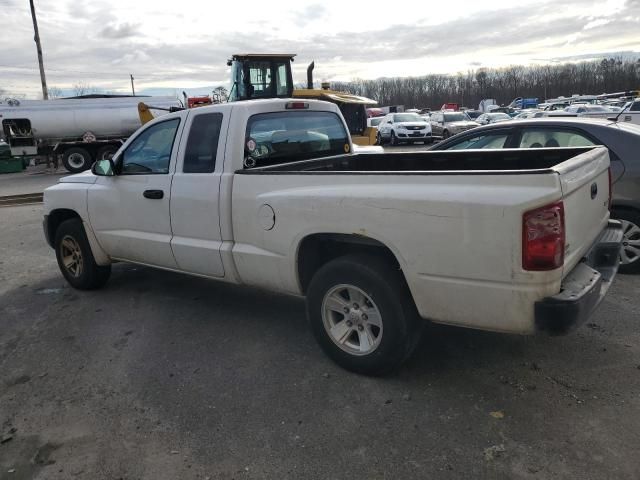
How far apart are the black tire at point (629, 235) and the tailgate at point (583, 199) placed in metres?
1.61

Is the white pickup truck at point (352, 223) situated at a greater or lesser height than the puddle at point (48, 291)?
greater

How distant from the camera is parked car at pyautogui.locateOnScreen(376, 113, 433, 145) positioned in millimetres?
28234

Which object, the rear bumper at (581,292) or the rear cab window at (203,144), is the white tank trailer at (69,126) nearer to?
the rear cab window at (203,144)

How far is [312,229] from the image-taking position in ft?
12.2

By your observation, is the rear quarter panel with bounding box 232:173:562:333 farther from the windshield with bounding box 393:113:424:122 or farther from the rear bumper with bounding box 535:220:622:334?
the windshield with bounding box 393:113:424:122

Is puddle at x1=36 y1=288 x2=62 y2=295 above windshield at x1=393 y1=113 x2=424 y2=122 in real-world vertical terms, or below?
below

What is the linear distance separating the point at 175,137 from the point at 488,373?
325 centimetres

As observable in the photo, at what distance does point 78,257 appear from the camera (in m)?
6.02

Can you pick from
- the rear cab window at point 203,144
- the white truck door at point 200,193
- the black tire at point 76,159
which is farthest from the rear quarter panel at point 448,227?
the black tire at point 76,159

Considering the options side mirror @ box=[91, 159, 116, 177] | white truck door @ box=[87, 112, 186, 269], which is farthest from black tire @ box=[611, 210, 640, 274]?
side mirror @ box=[91, 159, 116, 177]

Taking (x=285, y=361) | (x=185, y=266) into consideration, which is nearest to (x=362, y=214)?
(x=285, y=361)

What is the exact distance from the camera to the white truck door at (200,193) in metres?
4.43

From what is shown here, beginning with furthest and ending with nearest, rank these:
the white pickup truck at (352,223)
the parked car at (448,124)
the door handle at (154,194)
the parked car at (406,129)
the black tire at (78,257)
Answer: the parked car at (448,124) → the parked car at (406,129) → the black tire at (78,257) → the door handle at (154,194) → the white pickup truck at (352,223)

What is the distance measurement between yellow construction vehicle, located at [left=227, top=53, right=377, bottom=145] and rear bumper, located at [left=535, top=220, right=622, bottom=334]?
1404 centimetres
